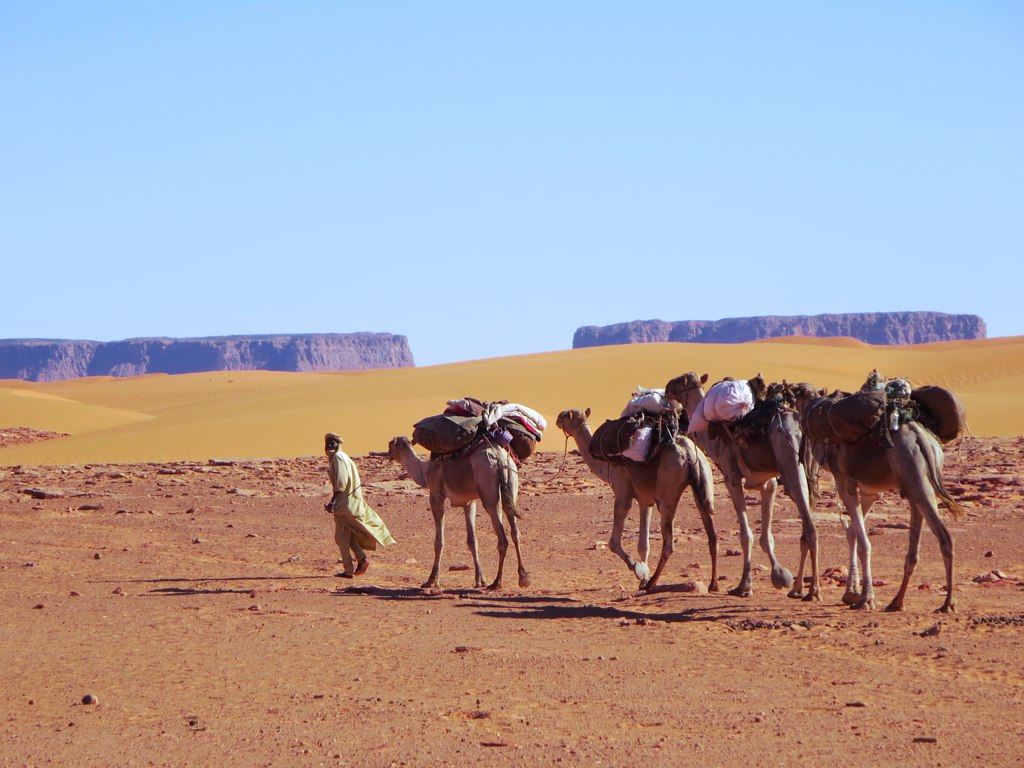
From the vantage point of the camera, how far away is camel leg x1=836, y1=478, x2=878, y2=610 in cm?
1202

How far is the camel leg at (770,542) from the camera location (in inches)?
508

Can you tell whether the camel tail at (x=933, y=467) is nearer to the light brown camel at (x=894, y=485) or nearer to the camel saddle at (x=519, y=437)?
the light brown camel at (x=894, y=485)

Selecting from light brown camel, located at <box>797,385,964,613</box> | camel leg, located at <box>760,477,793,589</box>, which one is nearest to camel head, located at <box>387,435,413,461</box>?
camel leg, located at <box>760,477,793,589</box>

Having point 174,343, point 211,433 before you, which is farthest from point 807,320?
point 211,433

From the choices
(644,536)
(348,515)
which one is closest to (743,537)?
(644,536)

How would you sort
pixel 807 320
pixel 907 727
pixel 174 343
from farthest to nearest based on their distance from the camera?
1. pixel 174 343
2. pixel 807 320
3. pixel 907 727

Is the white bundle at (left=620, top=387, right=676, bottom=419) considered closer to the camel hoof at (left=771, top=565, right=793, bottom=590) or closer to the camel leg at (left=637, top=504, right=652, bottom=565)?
the camel leg at (left=637, top=504, right=652, bottom=565)

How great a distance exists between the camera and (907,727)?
7727 mm

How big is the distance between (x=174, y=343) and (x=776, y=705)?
189 metres

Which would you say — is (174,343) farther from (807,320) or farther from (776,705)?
(776,705)

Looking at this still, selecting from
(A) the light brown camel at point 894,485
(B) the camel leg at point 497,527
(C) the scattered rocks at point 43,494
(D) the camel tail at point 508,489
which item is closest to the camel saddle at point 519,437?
(D) the camel tail at point 508,489

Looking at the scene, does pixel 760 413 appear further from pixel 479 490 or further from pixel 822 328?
pixel 822 328

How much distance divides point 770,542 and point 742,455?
89 centimetres

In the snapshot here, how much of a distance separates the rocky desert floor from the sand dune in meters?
24.5
